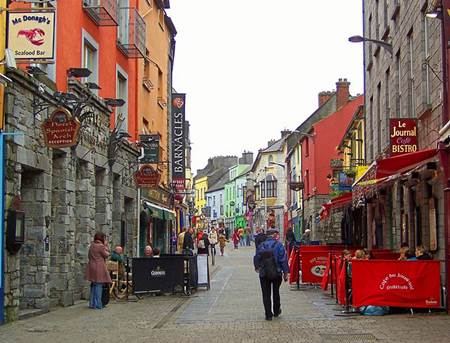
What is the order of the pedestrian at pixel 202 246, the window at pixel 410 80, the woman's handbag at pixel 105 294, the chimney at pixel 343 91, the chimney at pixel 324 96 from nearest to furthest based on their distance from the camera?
the woman's handbag at pixel 105 294
the window at pixel 410 80
the pedestrian at pixel 202 246
the chimney at pixel 343 91
the chimney at pixel 324 96

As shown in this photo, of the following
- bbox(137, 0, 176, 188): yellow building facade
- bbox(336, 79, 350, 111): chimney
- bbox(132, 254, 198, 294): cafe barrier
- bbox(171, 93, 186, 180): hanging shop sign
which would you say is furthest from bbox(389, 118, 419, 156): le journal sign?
bbox(336, 79, 350, 111): chimney

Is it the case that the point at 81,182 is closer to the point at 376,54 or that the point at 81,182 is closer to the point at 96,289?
the point at 96,289

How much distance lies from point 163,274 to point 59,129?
555 centimetres

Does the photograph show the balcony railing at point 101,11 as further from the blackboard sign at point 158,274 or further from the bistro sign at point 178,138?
the bistro sign at point 178,138

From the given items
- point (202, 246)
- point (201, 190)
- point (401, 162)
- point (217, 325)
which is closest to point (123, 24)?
point (202, 246)

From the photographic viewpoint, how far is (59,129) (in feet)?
43.8

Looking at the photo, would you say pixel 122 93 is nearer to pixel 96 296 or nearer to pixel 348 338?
pixel 96 296

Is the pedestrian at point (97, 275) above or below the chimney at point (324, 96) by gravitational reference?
below

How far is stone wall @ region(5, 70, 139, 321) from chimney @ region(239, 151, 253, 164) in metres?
92.5

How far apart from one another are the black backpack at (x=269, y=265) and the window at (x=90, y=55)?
745 centimetres

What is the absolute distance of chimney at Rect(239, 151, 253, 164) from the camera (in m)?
113

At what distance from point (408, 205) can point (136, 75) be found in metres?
10.4

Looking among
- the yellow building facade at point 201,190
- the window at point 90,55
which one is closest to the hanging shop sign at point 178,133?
the window at point 90,55

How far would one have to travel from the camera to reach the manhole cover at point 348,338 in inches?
401
